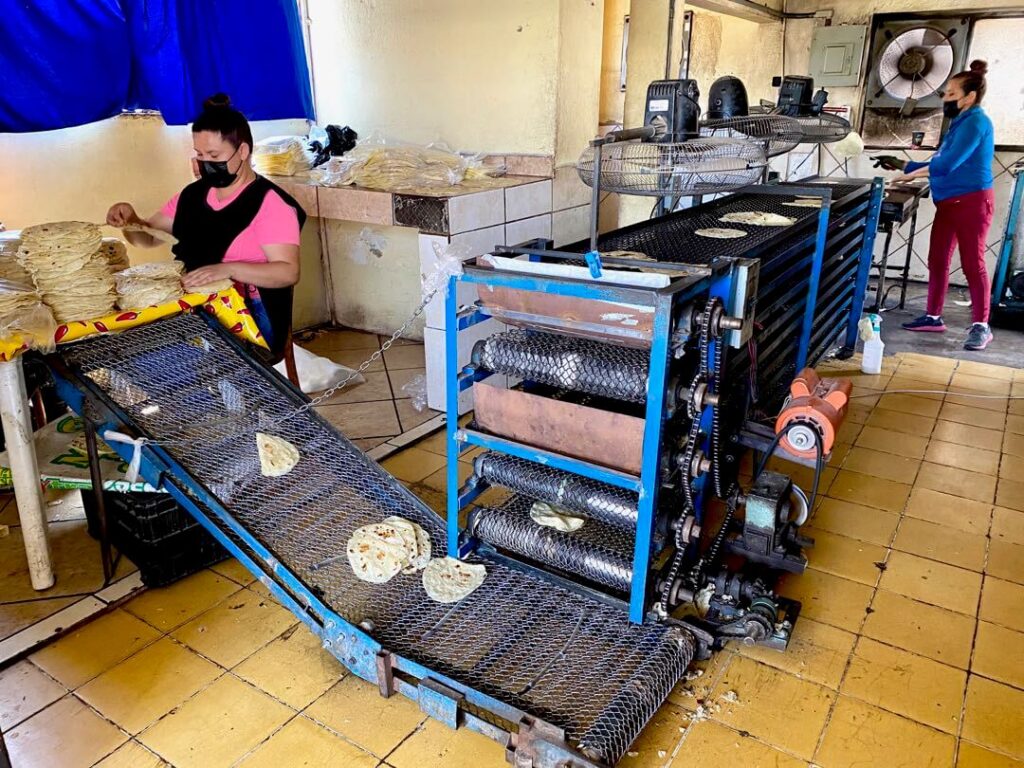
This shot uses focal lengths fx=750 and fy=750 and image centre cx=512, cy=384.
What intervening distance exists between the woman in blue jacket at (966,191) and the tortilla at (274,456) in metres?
4.65

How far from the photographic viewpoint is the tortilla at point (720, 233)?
3.06m

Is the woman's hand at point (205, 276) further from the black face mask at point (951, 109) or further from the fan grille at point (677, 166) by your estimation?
the black face mask at point (951, 109)

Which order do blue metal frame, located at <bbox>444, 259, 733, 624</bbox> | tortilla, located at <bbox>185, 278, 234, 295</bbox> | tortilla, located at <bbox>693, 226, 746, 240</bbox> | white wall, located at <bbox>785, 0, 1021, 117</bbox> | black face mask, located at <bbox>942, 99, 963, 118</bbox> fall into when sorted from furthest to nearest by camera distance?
white wall, located at <bbox>785, 0, 1021, 117</bbox> < black face mask, located at <bbox>942, 99, 963, 118</bbox> < tortilla, located at <bbox>693, 226, 746, 240</bbox> < tortilla, located at <bbox>185, 278, 234, 295</bbox> < blue metal frame, located at <bbox>444, 259, 733, 624</bbox>

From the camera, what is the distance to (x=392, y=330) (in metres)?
5.14

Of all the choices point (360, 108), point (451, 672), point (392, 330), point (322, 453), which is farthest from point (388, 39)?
point (451, 672)

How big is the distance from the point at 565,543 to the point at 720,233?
1552 mm

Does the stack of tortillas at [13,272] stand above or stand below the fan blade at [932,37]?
below

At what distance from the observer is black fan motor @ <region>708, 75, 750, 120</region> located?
3529 millimetres

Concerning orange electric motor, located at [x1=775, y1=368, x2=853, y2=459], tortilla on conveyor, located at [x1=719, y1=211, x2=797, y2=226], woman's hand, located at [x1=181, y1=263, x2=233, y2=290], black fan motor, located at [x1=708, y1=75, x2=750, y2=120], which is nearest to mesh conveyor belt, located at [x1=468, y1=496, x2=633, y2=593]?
orange electric motor, located at [x1=775, y1=368, x2=853, y2=459]

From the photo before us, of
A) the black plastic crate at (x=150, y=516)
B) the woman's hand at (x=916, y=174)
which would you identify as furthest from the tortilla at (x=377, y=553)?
the woman's hand at (x=916, y=174)

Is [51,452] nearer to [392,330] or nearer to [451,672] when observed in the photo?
[451,672]

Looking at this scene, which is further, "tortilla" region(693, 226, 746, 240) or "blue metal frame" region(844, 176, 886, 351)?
"blue metal frame" region(844, 176, 886, 351)

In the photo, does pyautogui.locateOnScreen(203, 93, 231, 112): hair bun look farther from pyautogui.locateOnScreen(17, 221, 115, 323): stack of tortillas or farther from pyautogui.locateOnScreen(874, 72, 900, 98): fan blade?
pyautogui.locateOnScreen(874, 72, 900, 98): fan blade

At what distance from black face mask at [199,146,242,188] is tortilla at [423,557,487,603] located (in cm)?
166
